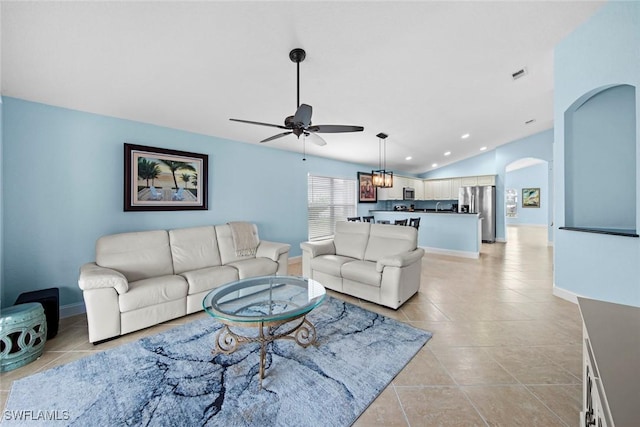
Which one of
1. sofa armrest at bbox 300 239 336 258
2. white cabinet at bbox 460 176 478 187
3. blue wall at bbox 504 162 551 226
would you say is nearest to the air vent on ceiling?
sofa armrest at bbox 300 239 336 258

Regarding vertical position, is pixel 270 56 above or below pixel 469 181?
above

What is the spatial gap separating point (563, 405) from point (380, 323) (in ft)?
4.41

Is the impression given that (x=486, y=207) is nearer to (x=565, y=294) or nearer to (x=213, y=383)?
(x=565, y=294)

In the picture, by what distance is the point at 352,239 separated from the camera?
147 inches

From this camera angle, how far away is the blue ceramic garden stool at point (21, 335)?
1.82m

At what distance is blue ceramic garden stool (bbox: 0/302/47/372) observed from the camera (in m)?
1.82

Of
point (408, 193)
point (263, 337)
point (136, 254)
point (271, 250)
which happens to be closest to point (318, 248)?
point (271, 250)

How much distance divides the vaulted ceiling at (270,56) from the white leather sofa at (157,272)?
5.35ft

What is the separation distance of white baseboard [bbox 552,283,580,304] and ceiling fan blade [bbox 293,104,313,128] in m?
3.74

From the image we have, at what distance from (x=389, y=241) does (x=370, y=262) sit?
1.34 ft

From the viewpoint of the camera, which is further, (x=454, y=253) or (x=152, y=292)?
(x=454, y=253)

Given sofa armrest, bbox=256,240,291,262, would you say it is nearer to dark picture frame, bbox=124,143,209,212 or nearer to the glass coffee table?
the glass coffee table

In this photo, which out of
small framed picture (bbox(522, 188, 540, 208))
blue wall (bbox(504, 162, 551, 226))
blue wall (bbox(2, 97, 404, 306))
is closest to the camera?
blue wall (bbox(2, 97, 404, 306))

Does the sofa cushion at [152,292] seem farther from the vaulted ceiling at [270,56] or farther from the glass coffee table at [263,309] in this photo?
the vaulted ceiling at [270,56]
